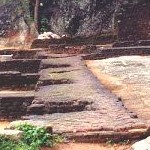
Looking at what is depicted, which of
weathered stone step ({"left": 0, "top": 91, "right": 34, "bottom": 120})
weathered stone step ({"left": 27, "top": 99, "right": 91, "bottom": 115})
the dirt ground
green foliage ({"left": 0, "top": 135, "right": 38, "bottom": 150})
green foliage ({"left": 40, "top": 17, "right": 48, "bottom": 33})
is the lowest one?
green foliage ({"left": 40, "top": 17, "right": 48, "bottom": 33})

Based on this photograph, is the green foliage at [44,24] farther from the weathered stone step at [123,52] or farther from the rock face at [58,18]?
the weathered stone step at [123,52]

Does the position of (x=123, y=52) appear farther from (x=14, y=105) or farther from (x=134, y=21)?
(x=14, y=105)

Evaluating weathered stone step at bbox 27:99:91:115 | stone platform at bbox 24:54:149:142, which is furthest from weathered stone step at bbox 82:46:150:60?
weathered stone step at bbox 27:99:91:115

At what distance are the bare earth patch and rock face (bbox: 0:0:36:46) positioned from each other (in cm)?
995

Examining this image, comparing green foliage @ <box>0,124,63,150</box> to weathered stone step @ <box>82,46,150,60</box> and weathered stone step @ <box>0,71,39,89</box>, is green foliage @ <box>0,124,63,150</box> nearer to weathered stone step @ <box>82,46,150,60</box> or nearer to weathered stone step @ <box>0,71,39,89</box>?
weathered stone step @ <box>0,71,39,89</box>

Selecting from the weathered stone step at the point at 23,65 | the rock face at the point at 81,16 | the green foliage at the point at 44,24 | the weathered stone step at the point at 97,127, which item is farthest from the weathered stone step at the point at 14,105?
the green foliage at the point at 44,24

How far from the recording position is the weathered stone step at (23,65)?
1176 centimetres

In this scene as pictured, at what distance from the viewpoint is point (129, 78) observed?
9.18m

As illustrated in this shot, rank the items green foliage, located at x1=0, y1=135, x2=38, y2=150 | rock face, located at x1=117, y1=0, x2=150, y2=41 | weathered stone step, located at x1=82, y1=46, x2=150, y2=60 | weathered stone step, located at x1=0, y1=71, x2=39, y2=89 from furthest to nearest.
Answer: rock face, located at x1=117, y1=0, x2=150, y2=41
weathered stone step, located at x1=82, y1=46, x2=150, y2=60
weathered stone step, located at x1=0, y1=71, x2=39, y2=89
green foliage, located at x1=0, y1=135, x2=38, y2=150

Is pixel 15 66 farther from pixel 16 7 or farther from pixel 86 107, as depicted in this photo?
pixel 16 7

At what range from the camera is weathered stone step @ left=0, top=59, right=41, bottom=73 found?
38.6 ft

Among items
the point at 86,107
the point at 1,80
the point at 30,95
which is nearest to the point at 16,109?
the point at 30,95

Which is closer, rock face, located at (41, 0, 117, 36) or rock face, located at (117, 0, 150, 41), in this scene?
rock face, located at (117, 0, 150, 41)

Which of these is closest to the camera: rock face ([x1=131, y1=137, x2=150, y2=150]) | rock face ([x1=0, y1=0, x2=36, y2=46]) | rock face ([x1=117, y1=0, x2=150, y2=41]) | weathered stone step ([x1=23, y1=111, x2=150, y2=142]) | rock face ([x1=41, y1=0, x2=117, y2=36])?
rock face ([x1=131, y1=137, x2=150, y2=150])
